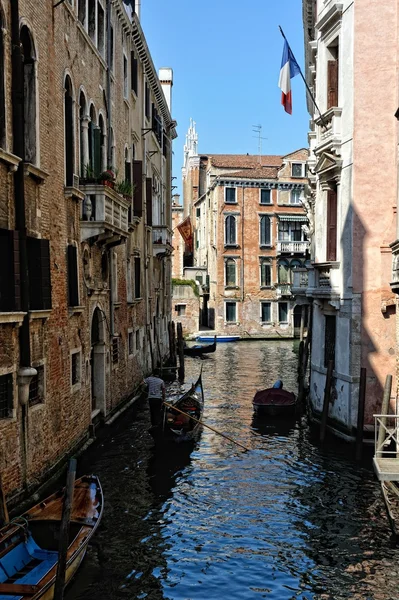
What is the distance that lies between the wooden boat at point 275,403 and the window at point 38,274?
8343 mm

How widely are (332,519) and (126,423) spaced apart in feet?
23.3

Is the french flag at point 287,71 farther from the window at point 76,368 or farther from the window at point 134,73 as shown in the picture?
the window at point 76,368

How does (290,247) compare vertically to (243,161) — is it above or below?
below

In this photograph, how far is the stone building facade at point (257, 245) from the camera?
40.0 metres

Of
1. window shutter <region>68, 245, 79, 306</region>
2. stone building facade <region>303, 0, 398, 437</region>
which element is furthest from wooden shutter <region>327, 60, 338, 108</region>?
window shutter <region>68, 245, 79, 306</region>

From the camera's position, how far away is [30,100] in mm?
9445

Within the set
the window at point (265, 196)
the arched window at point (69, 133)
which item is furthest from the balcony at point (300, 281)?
the window at point (265, 196)

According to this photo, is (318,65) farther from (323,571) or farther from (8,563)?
(8,563)

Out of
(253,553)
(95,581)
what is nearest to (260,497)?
(253,553)

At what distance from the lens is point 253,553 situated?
8430 mm

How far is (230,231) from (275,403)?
24.3 meters

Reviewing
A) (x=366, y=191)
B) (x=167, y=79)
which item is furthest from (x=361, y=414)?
(x=167, y=79)

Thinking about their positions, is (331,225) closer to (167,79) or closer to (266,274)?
(167,79)

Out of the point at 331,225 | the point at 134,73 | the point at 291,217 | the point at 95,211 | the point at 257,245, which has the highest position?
the point at 134,73
